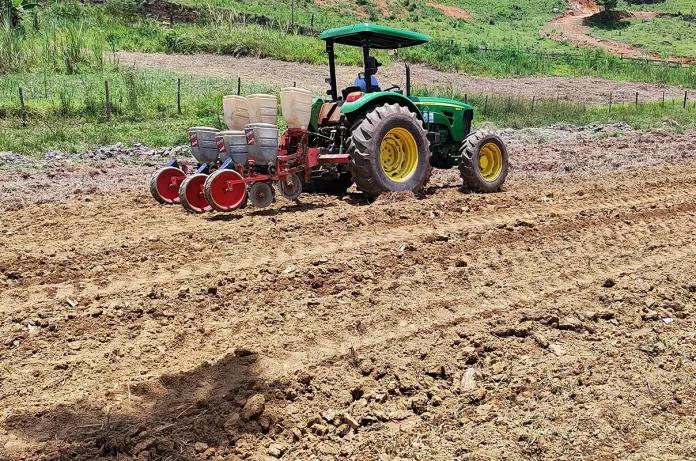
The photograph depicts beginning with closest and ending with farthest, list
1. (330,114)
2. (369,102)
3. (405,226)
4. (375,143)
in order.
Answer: (405,226), (375,143), (369,102), (330,114)

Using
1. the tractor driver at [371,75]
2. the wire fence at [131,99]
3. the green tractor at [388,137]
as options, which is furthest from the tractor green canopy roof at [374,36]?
the wire fence at [131,99]

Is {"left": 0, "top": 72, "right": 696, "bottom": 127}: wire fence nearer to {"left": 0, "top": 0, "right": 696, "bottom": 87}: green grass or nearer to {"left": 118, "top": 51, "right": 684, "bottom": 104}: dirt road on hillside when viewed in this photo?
{"left": 0, "top": 0, "right": 696, "bottom": 87}: green grass

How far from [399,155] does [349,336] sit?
415 centimetres

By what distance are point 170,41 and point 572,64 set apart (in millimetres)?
24779

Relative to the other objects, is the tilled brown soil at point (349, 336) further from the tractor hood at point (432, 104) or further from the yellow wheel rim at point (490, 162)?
the tractor hood at point (432, 104)

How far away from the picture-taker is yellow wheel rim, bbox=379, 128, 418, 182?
7471 mm

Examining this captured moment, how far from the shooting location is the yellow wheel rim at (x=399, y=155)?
7.47 meters

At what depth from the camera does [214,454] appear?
2746 mm

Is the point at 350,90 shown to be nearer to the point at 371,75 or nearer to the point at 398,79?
the point at 371,75

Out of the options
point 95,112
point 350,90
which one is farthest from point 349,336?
point 95,112

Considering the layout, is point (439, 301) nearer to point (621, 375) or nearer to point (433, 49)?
Answer: point (621, 375)

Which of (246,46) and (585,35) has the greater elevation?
(585,35)

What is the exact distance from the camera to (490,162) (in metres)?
A: 8.54

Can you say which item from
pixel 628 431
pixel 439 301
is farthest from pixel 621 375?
pixel 439 301
